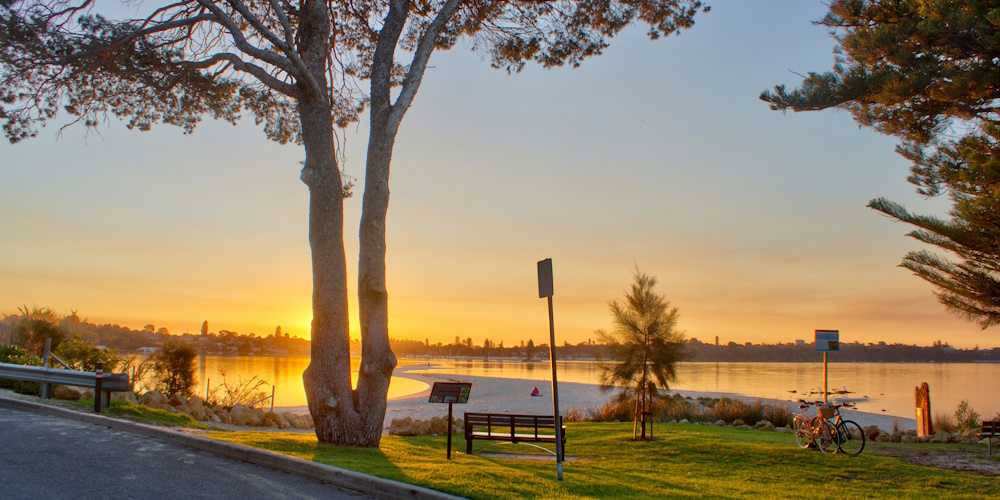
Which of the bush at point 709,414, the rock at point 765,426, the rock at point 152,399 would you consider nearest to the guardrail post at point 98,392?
the rock at point 152,399

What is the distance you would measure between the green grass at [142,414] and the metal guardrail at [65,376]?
0.36 metres

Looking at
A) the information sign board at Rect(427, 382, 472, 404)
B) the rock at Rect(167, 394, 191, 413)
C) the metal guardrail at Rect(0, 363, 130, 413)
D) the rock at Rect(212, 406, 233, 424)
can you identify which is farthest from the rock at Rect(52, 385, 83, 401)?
the information sign board at Rect(427, 382, 472, 404)

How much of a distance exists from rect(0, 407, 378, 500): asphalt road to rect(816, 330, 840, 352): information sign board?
40.5ft

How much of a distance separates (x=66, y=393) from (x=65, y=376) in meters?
1.06

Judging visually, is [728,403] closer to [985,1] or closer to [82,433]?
[985,1]

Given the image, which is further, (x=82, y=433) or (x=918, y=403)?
(x=918, y=403)

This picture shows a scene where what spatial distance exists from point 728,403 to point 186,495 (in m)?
19.5

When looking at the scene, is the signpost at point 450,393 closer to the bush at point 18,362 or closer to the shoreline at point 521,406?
the shoreline at point 521,406

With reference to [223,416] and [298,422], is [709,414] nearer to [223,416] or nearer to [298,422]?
[298,422]

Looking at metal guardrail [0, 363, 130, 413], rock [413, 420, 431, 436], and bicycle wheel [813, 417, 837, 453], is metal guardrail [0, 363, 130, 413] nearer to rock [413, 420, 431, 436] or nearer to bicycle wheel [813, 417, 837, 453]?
rock [413, 420, 431, 436]

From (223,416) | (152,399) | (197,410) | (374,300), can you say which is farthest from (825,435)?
(152,399)

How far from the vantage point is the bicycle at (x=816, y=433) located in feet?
40.1

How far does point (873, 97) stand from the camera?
538 inches

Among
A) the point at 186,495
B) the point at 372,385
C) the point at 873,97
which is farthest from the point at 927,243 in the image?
the point at 186,495
